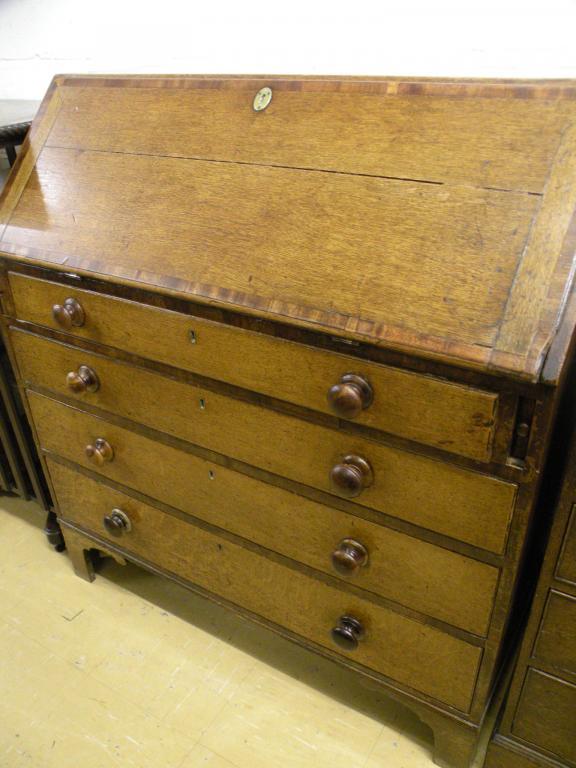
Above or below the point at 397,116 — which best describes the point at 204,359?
below

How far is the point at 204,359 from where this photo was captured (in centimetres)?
118

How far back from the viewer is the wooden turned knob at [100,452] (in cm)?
147

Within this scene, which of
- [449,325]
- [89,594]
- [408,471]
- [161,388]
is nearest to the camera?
[449,325]

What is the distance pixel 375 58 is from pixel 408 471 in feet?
3.30

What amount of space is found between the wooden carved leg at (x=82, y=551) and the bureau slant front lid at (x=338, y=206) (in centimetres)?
83

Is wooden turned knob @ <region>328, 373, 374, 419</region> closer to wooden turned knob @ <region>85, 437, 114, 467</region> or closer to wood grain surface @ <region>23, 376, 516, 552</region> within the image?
wood grain surface @ <region>23, 376, 516, 552</region>

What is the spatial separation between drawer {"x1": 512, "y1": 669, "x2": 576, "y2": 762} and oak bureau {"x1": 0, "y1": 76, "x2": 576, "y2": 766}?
3.2 inches

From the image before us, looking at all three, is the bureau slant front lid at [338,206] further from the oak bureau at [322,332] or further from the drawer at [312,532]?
the drawer at [312,532]

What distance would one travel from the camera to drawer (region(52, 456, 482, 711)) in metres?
1.20

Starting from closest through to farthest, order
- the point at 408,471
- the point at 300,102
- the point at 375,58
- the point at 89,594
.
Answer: the point at 408,471 → the point at 300,102 → the point at 375,58 → the point at 89,594

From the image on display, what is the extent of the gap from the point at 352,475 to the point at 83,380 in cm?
67

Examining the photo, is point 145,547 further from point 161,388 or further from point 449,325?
point 449,325

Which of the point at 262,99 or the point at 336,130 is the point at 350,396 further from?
the point at 262,99

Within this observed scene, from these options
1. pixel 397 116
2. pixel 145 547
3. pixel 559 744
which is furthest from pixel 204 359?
pixel 559 744
